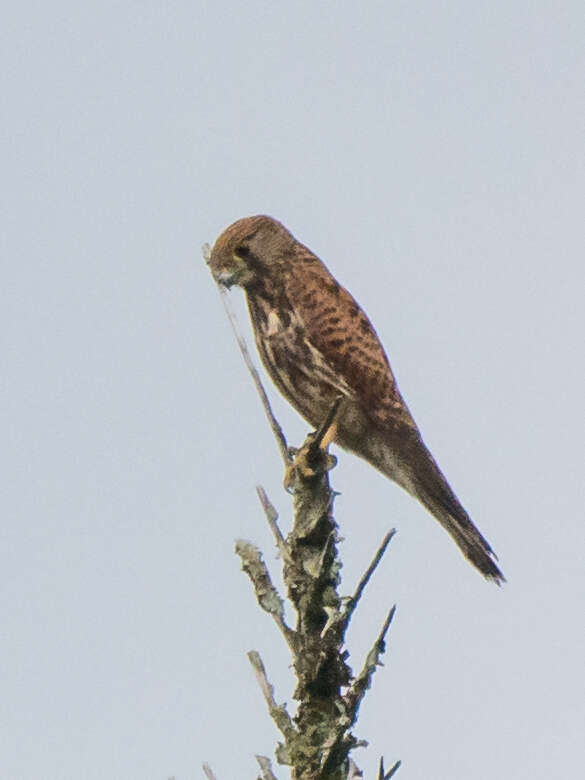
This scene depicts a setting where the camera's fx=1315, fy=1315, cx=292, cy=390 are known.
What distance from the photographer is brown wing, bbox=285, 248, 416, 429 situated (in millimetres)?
6664

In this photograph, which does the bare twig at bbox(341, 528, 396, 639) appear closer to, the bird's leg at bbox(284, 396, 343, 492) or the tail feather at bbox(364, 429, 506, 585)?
the bird's leg at bbox(284, 396, 343, 492)

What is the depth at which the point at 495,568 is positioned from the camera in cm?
632

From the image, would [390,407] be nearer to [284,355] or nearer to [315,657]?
[284,355]

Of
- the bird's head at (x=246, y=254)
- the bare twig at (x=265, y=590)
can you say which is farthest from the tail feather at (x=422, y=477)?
the bare twig at (x=265, y=590)

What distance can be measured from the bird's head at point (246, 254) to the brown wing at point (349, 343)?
0.16 meters

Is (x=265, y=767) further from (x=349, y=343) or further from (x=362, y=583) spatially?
(x=349, y=343)

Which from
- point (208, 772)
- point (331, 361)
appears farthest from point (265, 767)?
point (331, 361)

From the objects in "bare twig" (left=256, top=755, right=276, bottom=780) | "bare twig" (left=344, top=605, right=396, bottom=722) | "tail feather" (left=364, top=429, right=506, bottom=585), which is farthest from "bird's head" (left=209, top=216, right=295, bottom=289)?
"bare twig" (left=256, top=755, right=276, bottom=780)

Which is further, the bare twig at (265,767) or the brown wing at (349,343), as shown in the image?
the brown wing at (349,343)

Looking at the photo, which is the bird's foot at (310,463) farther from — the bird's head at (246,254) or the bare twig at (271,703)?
the bird's head at (246,254)

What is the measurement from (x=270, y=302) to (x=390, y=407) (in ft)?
2.77

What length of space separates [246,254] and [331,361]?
2.74 feet

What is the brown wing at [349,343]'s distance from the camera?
21.9 ft

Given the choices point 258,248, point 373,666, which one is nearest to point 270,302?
point 258,248
